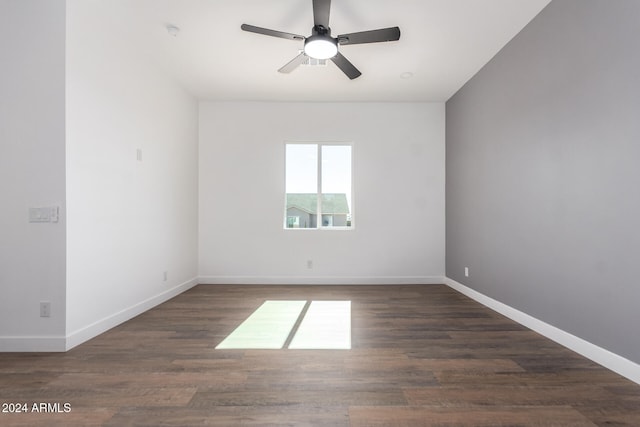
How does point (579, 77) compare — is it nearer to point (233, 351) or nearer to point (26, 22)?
point (233, 351)

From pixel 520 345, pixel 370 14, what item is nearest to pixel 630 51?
pixel 370 14

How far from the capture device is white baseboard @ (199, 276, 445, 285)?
4.86 meters

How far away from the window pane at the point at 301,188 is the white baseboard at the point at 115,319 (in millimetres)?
1919

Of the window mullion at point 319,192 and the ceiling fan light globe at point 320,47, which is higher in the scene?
the ceiling fan light globe at point 320,47

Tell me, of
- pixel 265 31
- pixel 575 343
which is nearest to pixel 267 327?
pixel 575 343

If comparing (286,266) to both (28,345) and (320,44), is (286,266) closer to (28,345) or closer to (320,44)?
(28,345)

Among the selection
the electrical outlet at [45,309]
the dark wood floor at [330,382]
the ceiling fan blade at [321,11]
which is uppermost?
the ceiling fan blade at [321,11]

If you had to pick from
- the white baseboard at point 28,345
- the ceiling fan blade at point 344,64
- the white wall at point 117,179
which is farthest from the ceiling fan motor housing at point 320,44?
the white baseboard at point 28,345

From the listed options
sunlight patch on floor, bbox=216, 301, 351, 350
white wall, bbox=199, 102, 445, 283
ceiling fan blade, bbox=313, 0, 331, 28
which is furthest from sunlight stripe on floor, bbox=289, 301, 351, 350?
ceiling fan blade, bbox=313, 0, 331, 28

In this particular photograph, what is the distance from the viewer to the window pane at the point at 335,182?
503 cm

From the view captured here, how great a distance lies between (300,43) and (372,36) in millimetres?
1006

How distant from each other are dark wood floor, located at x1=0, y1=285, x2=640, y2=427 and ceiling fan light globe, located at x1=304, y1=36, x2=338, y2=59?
7.92 ft

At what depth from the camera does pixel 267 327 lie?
2904 millimetres

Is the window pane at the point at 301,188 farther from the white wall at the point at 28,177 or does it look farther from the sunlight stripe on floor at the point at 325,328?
the white wall at the point at 28,177
